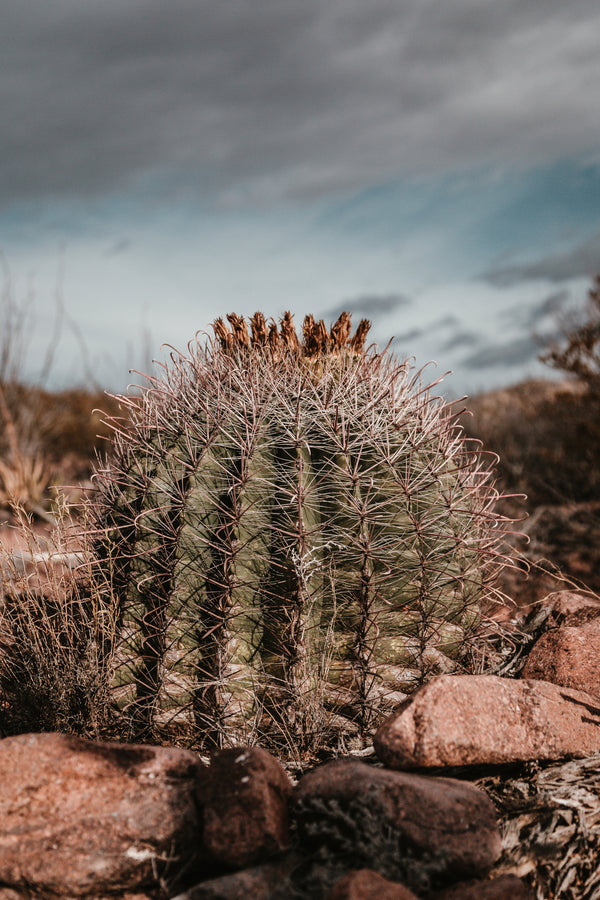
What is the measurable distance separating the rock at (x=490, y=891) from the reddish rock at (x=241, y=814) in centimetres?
63

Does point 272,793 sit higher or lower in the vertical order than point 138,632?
lower

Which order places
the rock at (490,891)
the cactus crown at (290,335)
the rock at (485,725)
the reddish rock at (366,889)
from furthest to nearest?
the cactus crown at (290,335) → the rock at (485,725) → the rock at (490,891) → the reddish rock at (366,889)

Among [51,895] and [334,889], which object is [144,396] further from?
[334,889]

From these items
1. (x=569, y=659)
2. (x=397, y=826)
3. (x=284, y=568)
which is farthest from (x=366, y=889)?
(x=569, y=659)

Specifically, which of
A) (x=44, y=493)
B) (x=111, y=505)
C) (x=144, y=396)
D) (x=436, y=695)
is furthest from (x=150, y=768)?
(x=44, y=493)

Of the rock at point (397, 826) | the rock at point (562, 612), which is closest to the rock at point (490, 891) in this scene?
the rock at point (397, 826)

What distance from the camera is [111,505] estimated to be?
4.13 metres

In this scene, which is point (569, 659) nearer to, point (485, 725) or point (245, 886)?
point (485, 725)

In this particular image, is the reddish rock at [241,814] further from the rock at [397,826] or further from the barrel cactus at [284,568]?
the barrel cactus at [284,568]

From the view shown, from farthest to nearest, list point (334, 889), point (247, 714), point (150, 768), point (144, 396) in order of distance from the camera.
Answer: point (144, 396) → point (247, 714) → point (150, 768) → point (334, 889)

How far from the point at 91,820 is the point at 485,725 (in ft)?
5.53

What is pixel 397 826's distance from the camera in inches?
102

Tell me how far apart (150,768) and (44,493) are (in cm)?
1080

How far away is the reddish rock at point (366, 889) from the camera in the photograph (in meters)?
2.18
